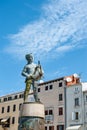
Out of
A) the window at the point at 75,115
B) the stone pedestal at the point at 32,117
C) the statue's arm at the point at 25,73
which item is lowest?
the stone pedestal at the point at 32,117

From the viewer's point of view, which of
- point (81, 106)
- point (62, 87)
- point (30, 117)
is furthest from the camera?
point (62, 87)

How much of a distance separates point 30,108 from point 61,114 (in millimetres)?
38474

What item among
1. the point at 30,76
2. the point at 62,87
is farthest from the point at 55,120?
the point at 30,76

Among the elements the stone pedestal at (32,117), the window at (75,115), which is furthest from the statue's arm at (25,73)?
the window at (75,115)

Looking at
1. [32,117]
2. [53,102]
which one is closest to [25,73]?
[32,117]

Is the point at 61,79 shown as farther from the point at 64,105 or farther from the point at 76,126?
the point at 76,126

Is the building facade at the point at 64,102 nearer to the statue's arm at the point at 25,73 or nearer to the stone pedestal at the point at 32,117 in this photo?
the statue's arm at the point at 25,73

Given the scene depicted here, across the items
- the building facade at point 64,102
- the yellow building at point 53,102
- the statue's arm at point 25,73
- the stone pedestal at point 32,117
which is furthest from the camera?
the yellow building at point 53,102

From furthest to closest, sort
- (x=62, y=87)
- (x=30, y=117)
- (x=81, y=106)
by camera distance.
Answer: (x=62, y=87), (x=81, y=106), (x=30, y=117)

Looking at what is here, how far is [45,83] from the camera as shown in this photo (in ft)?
197

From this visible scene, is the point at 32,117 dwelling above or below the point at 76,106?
below

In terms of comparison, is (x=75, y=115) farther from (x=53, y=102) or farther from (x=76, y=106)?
(x=53, y=102)

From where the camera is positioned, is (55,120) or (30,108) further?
(55,120)

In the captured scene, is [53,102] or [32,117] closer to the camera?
[32,117]
